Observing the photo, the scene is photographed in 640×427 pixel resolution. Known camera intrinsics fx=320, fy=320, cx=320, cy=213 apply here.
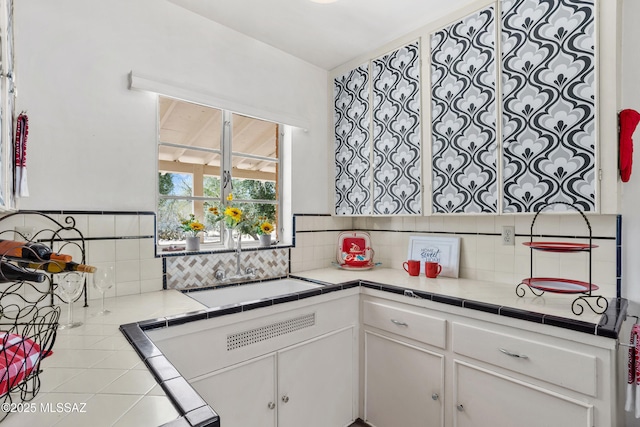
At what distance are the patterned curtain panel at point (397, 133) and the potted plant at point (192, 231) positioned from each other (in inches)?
50.5

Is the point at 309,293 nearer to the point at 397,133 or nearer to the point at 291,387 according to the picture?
the point at 291,387

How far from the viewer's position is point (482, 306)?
155 centimetres

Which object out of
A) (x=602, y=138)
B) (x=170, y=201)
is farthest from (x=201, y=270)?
(x=602, y=138)

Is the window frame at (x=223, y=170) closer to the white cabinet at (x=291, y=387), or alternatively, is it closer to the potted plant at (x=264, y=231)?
the potted plant at (x=264, y=231)

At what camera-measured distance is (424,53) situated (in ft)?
7.04

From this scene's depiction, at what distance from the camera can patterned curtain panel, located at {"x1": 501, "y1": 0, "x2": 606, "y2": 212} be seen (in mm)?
1526

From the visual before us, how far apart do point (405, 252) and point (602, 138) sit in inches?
55.1

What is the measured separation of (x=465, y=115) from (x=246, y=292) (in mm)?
1795

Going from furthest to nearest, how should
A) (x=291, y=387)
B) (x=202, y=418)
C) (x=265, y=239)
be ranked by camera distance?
1. (x=265, y=239)
2. (x=291, y=387)
3. (x=202, y=418)

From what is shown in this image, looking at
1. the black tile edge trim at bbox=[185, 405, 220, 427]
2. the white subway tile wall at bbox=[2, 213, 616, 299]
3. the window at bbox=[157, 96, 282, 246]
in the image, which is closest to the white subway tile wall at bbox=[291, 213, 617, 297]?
the white subway tile wall at bbox=[2, 213, 616, 299]

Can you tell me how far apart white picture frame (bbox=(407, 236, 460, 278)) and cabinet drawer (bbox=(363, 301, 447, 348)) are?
1.73ft

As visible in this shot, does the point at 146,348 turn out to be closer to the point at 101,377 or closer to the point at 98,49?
the point at 101,377

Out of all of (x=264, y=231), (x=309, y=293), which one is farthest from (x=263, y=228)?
(x=309, y=293)

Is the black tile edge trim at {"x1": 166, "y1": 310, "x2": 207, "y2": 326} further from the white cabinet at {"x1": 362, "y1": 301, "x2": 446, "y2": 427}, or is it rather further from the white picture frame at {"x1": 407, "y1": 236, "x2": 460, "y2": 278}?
the white picture frame at {"x1": 407, "y1": 236, "x2": 460, "y2": 278}
